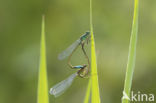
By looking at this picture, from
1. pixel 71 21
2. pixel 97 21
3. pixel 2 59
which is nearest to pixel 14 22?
pixel 2 59

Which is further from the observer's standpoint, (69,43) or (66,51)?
(69,43)

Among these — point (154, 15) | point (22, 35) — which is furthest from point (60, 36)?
point (154, 15)

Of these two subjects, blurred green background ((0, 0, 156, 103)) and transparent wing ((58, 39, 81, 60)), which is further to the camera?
blurred green background ((0, 0, 156, 103))

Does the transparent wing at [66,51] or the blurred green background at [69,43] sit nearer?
the transparent wing at [66,51]

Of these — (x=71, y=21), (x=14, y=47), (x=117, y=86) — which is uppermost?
(x=71, y=21)

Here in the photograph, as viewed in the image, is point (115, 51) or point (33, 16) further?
point (33, 16)

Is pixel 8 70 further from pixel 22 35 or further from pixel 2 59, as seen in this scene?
pixel 22 35

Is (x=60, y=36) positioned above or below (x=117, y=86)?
above
